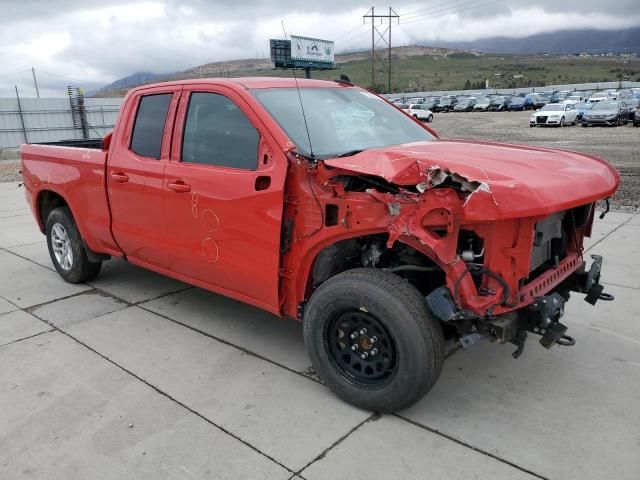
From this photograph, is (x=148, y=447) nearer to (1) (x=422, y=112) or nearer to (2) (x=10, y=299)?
(2) (x=10, y=299)

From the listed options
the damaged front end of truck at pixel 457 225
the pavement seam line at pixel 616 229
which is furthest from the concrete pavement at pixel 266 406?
the pavement seam line at pixel 616 229

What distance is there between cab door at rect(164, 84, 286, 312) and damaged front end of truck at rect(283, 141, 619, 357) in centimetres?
18

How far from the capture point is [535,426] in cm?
309

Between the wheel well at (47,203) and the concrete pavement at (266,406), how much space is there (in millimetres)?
1390

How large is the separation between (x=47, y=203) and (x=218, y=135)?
302 centimetres

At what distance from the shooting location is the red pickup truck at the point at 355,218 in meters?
2.86

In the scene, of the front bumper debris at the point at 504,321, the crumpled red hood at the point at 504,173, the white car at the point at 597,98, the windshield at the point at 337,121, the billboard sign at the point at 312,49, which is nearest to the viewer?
the crumpled red hood at the point at 504,173

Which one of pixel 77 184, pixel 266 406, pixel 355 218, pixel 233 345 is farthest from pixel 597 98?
pixel 266 406

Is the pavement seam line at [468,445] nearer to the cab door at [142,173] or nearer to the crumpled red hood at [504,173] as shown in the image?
the crumpled red hood at [504,173]

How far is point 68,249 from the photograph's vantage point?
5.68m


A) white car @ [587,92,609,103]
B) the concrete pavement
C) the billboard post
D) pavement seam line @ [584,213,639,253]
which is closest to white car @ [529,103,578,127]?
white car @ [587,92,609,103]

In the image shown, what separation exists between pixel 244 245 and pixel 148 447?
133 centimetres

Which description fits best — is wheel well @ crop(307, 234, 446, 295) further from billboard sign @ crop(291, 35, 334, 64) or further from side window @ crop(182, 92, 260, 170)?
billboard sign @ crop(291, 35, 334, 64)

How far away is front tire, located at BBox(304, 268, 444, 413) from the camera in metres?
2.95
